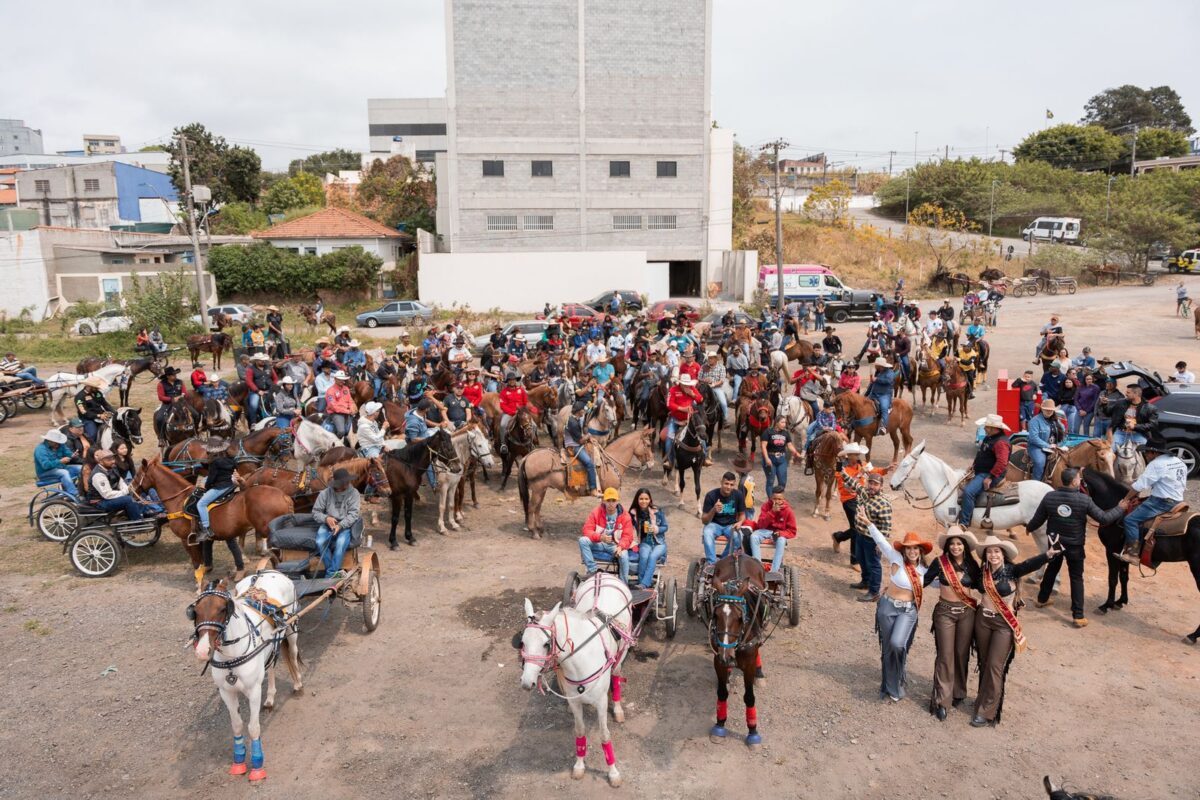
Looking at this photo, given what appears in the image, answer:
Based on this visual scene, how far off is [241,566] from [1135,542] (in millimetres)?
11492

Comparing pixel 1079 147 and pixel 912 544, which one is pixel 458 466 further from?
pixel 1079 147

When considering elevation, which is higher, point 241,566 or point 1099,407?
point 1099,407

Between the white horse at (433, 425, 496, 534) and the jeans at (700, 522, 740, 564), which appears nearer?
the jeans at (700, 522, 740, 564)

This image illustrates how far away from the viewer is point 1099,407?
50.9 ft

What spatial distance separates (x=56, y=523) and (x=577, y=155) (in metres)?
36.6

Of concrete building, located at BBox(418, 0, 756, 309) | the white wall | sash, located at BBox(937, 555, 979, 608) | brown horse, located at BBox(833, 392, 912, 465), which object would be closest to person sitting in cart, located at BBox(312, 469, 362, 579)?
sash, located at BBox(937, 555, 979, 608)

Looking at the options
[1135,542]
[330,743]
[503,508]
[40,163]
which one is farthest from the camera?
[40,163]

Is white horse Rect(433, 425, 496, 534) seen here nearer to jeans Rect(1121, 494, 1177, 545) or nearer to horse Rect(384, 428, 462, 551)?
horse Rect(384, 428, 462, 551)

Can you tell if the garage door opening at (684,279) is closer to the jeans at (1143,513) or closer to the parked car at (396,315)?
the parked car at (396,315)

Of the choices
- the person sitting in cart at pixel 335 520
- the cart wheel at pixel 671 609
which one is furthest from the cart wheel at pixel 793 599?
the person sitting in cart at pixel 335 520

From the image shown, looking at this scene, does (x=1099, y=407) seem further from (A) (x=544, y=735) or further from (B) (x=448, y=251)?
(B) (x=448, y=251)

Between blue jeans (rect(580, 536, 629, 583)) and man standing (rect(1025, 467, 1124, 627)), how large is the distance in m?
4.99

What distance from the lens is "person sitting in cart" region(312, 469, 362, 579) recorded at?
885 centimetres

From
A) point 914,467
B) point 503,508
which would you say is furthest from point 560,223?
point 914,467
